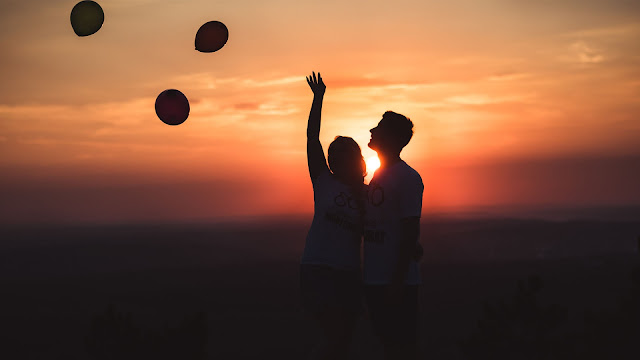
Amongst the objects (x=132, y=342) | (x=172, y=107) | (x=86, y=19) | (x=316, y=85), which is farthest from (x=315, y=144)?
(x=132, y=342)

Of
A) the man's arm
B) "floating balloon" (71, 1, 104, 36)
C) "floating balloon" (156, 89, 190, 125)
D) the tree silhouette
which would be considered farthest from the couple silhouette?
the tree silhouette

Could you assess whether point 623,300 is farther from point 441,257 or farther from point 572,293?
point 441,257

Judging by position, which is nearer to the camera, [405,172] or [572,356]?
[405,172]

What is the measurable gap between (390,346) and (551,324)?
371 inches

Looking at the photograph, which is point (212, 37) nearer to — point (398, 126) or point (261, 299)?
point (398, 126)

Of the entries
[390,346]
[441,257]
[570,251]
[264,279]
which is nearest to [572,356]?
[390,346]

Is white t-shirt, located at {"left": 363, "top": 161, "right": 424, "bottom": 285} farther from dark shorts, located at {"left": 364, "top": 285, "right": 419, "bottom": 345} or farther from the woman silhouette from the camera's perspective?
the woman silhouette

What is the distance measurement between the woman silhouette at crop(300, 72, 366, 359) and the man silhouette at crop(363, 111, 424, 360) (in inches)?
7.5

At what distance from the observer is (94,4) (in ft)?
27.9

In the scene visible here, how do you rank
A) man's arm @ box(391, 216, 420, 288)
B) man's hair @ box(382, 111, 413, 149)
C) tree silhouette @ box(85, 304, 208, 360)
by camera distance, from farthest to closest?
tree silhouette @ box(85, 304, 208, 360) < man's hair @ box(382, 111, 413, 149) < man's arm @ box(391, 216, 420, 288)

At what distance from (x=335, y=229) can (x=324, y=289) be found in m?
0.43

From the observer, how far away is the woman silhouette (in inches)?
201

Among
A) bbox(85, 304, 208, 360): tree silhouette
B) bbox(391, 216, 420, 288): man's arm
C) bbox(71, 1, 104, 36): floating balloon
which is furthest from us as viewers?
bbox(85, 304, 208, 360): tree silhouette

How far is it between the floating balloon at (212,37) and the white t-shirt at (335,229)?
3.14 metres
